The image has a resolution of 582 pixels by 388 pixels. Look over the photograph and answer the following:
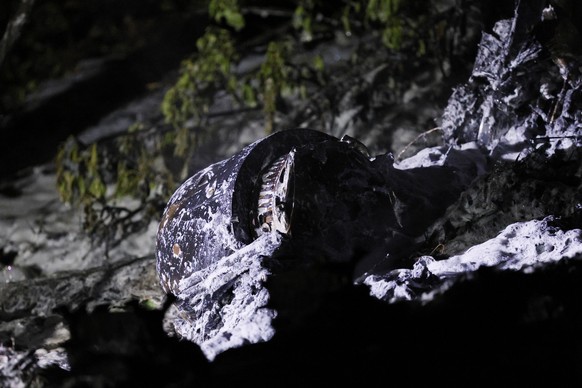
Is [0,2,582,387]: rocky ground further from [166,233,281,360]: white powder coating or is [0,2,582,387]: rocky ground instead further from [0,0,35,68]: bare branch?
[0,0,35,68]: bare branch

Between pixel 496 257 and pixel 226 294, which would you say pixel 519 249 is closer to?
pixel 496 257

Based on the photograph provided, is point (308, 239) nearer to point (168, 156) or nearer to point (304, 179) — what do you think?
point (304, 179)

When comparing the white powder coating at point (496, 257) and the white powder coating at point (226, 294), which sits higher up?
the white powder coating at point (226, 294)

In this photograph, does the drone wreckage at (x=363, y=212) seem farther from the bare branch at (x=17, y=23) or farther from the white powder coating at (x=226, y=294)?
the bare branch at (x=17, y=23)

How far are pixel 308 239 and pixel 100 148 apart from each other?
9.81 ft

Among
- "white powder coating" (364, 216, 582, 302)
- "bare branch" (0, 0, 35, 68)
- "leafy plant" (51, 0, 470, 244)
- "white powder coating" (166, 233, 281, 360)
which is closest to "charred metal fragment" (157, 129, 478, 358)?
"white powder coating" (166, 233, 281, 360)

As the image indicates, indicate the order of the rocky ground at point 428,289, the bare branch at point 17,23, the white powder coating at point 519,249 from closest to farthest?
the rocky ground at point 428,289 < the white powder coating at point 519,249 < the bare branch at point 17,23

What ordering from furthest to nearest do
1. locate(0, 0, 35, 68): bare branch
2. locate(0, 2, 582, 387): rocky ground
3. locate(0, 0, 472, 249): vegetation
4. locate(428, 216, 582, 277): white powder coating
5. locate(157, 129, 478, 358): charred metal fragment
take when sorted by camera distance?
1. locate(0, 0, 35, 68): bare branch
2. locate(0, 0, 472, 249): vegetation
3. locate(157, 129, 478, 358): charred metal fragment
4. locate(428, 216, 582, 277): white powder coating
5. locate(0, 2, 582, 387): rocky ground

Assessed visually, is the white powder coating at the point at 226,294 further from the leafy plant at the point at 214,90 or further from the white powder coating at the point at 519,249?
the leafy plant at the point at 214,90

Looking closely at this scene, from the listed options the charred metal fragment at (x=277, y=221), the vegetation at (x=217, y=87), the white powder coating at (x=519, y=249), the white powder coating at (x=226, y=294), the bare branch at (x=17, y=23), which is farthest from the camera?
the bare branch at (x=17, y=23)

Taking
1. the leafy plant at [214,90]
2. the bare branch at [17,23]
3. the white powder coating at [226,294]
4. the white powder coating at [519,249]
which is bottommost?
the white powder coating at [519,249]

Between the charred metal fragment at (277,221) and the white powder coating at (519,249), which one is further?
the charred metal fragment at (277,221)

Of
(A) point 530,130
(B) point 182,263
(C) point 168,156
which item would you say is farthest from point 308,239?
(C) point 168,156

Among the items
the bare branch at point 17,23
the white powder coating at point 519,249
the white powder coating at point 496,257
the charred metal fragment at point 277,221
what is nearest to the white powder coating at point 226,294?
the charred metal fragment at point 277,221
